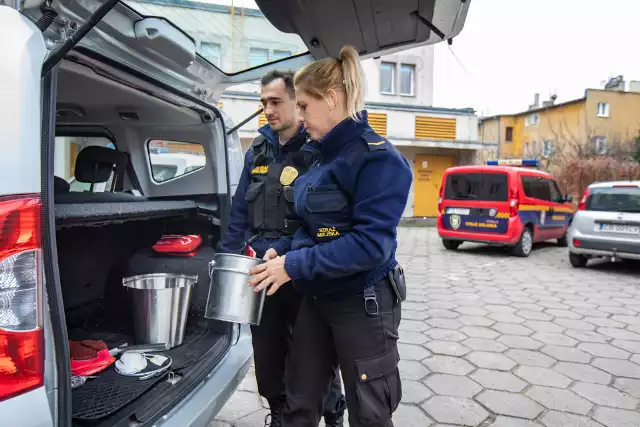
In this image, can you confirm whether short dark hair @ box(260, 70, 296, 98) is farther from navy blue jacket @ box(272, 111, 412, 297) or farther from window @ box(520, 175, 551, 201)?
window @ box(520, 175, 551, 201)

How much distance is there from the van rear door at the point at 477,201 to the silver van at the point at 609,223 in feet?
4.54

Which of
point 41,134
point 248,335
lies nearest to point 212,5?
point 41,134

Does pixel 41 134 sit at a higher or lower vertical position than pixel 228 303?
higher

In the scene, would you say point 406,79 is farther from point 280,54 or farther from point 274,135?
point 274,135

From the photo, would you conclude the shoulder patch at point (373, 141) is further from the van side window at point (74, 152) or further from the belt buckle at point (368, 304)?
the van side window at point (74, 152)

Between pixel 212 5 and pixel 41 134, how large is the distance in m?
1.31

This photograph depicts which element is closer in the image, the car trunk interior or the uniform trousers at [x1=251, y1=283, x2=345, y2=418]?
the car trunk interior

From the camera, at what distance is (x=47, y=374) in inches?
50.5

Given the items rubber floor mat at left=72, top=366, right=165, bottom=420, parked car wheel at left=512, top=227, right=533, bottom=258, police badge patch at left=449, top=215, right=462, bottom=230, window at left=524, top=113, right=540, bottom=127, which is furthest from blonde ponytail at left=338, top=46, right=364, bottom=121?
window at left=524, top=113, right=540, bottom=127

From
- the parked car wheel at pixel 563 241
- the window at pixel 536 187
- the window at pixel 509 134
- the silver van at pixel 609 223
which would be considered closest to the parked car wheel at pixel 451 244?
the window at pixel 536 187

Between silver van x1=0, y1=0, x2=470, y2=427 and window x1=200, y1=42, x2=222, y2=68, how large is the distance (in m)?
0.01

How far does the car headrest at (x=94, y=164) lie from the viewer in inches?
131

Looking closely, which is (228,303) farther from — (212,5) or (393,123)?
(393,123)

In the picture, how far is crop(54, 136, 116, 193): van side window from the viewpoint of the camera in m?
3.75
